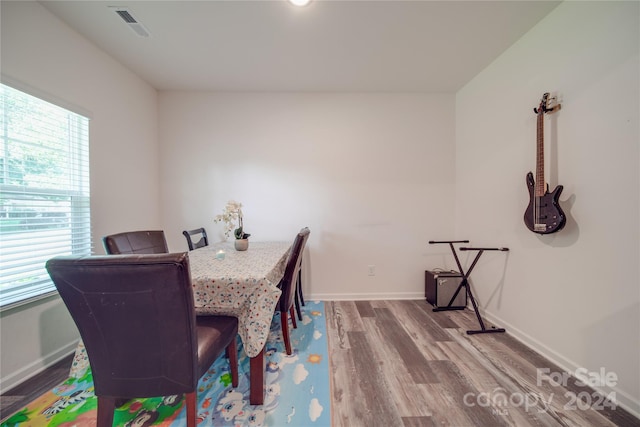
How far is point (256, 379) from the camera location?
1.29 m

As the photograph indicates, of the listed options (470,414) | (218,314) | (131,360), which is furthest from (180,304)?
(470,414)

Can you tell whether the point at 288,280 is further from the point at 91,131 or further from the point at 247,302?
the point at 91,131

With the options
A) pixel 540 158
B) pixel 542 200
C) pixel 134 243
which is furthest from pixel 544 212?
pixel 134 243

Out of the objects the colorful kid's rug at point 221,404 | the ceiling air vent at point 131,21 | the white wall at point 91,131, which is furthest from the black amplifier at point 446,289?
the ceiling air vent at point 131,21

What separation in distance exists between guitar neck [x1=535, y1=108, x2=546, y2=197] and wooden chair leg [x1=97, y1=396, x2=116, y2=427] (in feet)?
9.27

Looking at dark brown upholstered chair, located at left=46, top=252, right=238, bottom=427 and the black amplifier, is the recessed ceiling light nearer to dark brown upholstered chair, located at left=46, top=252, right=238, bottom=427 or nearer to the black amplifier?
dark brown upholstered chair, located at left=46, top=252, right=238, bottom=427

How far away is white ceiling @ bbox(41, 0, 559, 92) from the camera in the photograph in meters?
1.59

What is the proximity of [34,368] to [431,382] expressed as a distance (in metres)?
2.68

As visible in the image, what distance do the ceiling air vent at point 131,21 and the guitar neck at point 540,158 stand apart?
3.12 meters

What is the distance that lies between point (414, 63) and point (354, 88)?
0.68m

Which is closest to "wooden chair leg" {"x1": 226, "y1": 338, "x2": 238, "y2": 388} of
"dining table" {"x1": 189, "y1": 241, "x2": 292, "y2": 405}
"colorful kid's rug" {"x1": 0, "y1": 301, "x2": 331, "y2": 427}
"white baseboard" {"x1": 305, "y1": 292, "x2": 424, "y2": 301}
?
"colorful kid's rug" {"x1": 0, "y1": 301, "x2": 331, "y2": 427}

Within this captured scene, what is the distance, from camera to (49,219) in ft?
5.50

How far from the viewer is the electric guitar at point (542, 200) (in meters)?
1.57

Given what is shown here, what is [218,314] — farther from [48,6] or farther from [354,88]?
[354,88]
